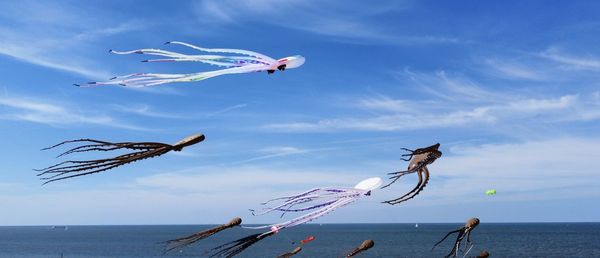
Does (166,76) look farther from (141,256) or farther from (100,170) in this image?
(141,256)

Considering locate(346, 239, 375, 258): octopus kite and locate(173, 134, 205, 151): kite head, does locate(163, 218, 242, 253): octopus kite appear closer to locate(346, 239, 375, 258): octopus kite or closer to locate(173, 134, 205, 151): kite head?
locate(173, 134, 205, 151): kite head

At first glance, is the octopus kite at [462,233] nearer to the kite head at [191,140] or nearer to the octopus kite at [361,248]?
the octopus kite at [361,248]

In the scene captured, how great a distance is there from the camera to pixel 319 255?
13100cm

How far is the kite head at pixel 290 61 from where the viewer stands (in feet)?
17.6

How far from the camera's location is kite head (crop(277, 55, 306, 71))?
17.6 ft

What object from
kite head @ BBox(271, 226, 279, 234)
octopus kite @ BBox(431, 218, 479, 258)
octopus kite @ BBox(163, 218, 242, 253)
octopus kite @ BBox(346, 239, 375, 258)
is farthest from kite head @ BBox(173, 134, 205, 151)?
octopus kite @ BBox(346, 239, 375, 258)

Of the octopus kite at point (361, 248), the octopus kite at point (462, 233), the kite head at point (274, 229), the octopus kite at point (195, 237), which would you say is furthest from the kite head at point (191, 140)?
the octopus kite at point (361, 248)

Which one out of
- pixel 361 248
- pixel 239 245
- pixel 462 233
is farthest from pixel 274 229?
pixel 361 248

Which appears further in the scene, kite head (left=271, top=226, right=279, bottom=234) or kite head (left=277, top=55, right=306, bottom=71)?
kite head (left=271, top=226, right=279, bottom=234)

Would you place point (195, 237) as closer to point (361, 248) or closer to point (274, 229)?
point (274, 229)

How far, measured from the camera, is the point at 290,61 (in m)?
5.40

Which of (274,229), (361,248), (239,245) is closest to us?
(239,245)

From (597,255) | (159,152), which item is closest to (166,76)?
(159,152)

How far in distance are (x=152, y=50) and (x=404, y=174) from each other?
3.33 meters
